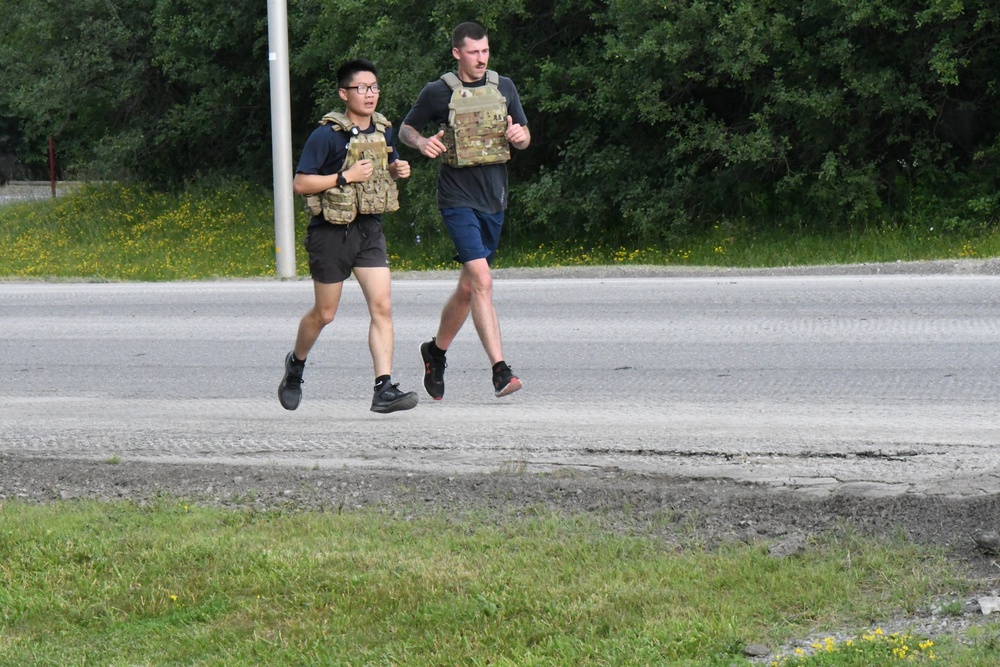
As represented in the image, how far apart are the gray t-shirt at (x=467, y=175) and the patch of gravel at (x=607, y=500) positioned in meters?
1.84

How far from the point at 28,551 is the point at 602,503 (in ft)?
6.94

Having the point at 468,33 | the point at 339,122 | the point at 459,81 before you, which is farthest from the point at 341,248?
the point at 468,33

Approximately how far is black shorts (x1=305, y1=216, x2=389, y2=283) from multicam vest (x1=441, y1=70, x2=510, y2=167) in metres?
0.58

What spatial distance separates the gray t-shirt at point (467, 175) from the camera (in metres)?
7.02

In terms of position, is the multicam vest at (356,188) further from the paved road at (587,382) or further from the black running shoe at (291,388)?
the paved road at (587,382)

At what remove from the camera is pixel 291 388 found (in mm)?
7086

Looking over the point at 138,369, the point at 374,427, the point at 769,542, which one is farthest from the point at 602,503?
the point at 138,369

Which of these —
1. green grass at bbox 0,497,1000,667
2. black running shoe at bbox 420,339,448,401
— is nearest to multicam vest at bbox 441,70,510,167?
black running shoe at bbox 420,339,448,401

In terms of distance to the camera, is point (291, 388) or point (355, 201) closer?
point (355, 201)

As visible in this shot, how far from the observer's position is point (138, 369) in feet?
28.7

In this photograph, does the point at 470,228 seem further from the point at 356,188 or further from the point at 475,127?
the point at 356,188

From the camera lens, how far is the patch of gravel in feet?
14.8

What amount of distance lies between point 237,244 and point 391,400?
15005mm

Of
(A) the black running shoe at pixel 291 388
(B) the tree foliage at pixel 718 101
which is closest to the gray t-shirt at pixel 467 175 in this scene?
(A) the black running shoe at pixel 291 388
